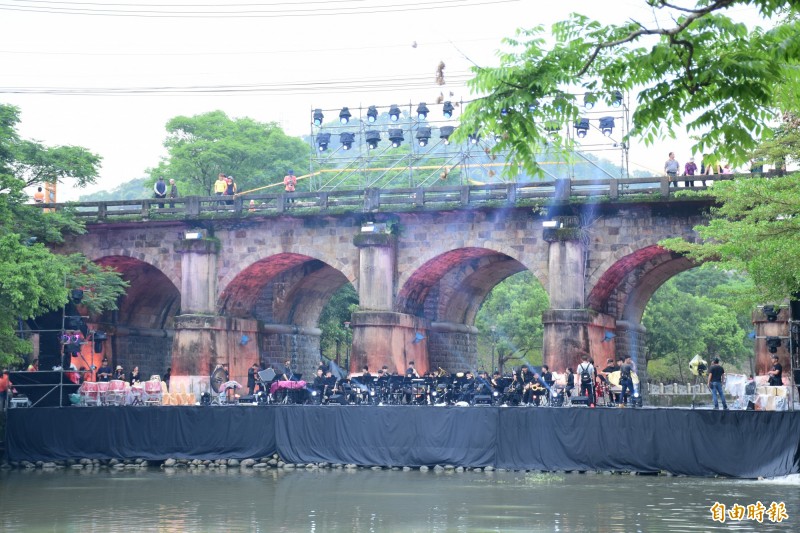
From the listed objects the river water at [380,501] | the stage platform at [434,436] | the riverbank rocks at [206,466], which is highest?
the stage platform at [434,436]

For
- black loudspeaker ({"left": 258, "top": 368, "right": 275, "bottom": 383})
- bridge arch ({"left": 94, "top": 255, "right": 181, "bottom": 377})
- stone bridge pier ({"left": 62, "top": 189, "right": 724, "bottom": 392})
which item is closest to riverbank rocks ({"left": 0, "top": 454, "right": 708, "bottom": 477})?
black loudspeaker ({"left": 258, "top": 368, "right": 275, "bottom": 383})

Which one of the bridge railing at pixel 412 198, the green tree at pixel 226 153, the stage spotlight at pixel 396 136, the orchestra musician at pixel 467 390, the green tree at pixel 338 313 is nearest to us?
the orchestra musician at pixel 467 390

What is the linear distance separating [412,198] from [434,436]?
41.8ft

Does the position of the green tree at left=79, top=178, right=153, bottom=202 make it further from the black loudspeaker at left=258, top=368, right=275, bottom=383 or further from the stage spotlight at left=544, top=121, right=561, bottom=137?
the stage spotlight at left=544, top=121, right=561, bottom=137

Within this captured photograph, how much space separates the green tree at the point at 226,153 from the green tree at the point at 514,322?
1478 centimetres

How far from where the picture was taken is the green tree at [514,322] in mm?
72188

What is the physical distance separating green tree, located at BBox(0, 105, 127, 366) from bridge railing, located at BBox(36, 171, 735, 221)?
273 centimetres

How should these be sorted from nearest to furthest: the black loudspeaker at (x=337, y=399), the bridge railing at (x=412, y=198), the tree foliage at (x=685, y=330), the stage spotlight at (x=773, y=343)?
the stage spotlight at (x=773, y=343), the black loudspeaker at (x=337, y=399), the bridge railing at (x=412, y=198), the tree foliage at (x=685, y=330)

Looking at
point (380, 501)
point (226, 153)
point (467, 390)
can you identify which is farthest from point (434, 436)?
point (226, 153)

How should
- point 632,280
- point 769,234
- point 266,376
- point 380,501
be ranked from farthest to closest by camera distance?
point 632,280 < point 266,376 < point 769,234 < point 380,501

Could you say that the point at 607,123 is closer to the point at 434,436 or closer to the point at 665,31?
the point at 434,436

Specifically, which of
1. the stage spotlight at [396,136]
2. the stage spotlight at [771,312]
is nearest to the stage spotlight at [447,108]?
the stage spotlight at [396,136]

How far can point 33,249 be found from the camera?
121 feet

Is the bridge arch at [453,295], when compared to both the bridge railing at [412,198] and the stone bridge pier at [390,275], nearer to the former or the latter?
the stone bridge pier at [390,275]
